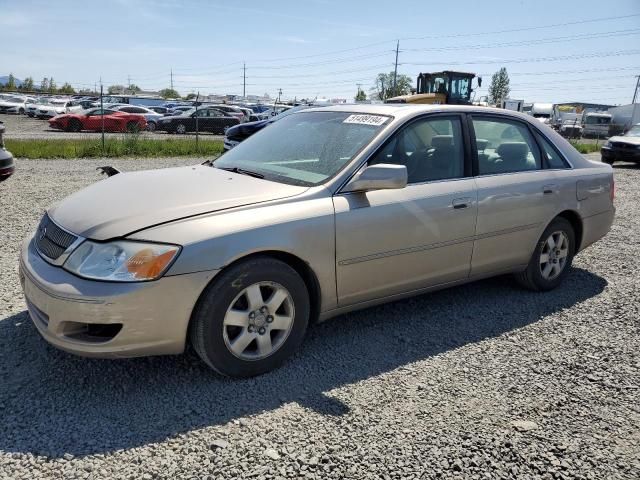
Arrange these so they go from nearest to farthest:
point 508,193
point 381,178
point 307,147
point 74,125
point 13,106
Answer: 1. point 381,178
2. point 307,147
3. point 508,193
4. point 74,125
5. point 13,106

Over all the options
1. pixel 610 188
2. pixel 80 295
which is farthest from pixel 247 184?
pixel 610 188

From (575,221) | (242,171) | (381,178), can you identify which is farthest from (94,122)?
(381,178)

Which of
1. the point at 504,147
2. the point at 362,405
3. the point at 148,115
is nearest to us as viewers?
the point at 362,405

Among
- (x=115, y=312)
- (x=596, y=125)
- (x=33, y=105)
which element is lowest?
(x=115, y=312)

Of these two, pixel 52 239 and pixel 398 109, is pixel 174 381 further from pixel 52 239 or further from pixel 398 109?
pixel 398 109

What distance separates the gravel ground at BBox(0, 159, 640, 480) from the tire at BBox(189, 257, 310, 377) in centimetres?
14

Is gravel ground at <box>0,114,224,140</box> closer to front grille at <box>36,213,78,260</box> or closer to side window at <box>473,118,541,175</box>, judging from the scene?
front grille at <box>36,213,78,260</box>

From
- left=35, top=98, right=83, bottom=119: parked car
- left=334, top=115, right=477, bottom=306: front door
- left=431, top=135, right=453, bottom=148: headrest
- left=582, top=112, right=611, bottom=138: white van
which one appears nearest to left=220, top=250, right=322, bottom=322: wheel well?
left=334, top=115, right=477, bottom=306: front door

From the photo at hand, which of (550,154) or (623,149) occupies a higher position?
(550,154)

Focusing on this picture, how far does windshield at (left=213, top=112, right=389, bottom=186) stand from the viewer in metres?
3.52

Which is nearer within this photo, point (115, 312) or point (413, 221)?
point (115, 312)

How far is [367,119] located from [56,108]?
115 feet

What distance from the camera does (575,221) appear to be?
191 inches

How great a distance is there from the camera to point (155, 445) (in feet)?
8.18
